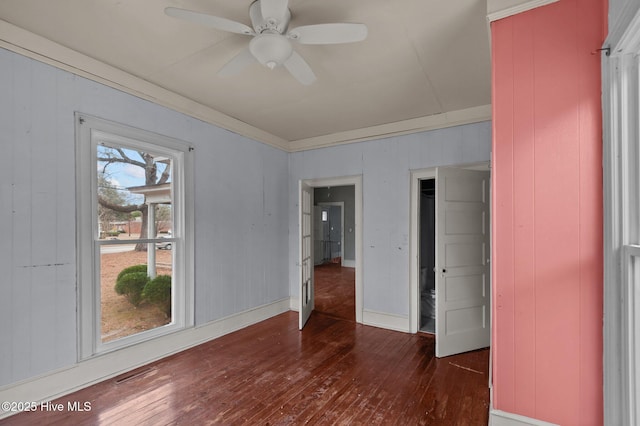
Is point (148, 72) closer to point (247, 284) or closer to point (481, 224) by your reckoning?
point (247, 284)

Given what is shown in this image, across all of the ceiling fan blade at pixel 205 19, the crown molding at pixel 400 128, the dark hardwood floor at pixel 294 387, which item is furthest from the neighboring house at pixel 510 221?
the ceiling fan blade at pixel 205 19

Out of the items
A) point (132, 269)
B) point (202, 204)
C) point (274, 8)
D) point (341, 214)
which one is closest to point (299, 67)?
point (274, 8)

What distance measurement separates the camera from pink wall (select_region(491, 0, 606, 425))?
1.57 metres

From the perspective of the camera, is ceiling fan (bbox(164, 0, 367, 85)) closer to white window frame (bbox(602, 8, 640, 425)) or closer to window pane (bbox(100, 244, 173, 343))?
white window frame (bbox(602, 8, 640, 425))

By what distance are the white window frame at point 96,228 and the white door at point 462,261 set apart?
8.93ft

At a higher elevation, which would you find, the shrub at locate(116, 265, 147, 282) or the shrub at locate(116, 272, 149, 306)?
the shrub at locate(116, 265, 147, 282)

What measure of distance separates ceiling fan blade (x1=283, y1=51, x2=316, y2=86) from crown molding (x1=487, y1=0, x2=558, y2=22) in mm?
1195

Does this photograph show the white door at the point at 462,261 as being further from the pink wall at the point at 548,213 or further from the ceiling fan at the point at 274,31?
the ceiling fan at the point at 274,31

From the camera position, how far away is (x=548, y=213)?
1670 mm

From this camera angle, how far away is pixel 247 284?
406 cm

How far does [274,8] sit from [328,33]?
329 mm

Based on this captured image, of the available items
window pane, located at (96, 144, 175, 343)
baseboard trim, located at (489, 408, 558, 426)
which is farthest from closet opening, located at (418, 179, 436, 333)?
window pane, located at (96, 144, 175, 343)

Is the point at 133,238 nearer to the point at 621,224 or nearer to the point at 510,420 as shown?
the point at 510,420

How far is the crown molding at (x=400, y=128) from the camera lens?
3539 millimetres
